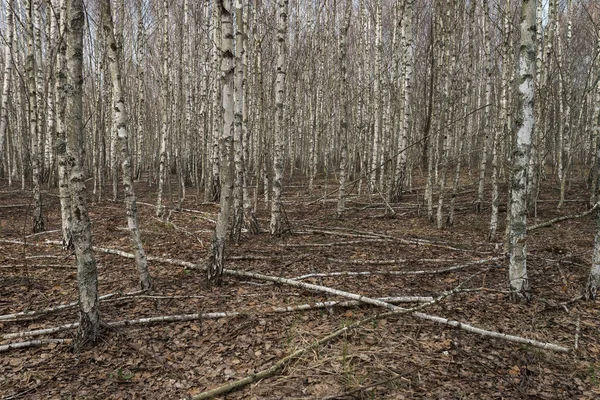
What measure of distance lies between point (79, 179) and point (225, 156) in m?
1.64

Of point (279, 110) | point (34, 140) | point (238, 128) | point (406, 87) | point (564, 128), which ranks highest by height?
point (406, 87)

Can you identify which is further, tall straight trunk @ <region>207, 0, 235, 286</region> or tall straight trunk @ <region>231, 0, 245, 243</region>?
tall straight trunk @ <region>231, 0, 245, 243</region>

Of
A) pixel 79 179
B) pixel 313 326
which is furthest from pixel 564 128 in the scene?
pixel 79 179

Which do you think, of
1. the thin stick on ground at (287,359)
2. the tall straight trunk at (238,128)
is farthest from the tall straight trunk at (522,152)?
the tall straight trunk at (238,128)

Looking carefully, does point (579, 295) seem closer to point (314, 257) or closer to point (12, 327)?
point (314, 257)

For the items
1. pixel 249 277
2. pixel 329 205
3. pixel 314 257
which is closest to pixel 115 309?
pixel 249 277

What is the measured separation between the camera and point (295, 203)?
38.4ft

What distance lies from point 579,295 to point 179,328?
4556 mm

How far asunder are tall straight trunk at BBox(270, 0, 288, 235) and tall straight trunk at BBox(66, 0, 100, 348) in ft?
12.4

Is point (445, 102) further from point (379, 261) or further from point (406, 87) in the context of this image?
point (379, 261)

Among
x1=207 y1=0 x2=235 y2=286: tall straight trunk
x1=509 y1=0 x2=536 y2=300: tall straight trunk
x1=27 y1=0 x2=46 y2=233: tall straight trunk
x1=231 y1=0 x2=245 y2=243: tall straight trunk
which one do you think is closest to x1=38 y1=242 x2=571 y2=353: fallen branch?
x1=207 y1=0 x2=235 y2=286: tall straight trunk

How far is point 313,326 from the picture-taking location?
395cm

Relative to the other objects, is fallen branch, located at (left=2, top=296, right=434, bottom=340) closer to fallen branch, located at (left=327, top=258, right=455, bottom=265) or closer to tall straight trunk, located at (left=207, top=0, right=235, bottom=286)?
tall straight trunk, located at (left=207, top=0, right=235, bottom=286)

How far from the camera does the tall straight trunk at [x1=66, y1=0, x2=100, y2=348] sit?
131 inches
